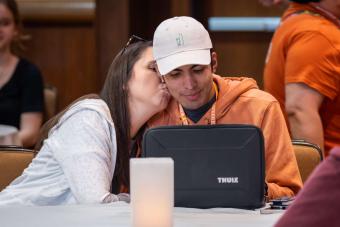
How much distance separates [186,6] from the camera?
17.3ft

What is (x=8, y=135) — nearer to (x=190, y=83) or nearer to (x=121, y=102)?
(x=121, y=102)

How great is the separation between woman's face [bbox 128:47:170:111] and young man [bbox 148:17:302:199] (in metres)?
0.09

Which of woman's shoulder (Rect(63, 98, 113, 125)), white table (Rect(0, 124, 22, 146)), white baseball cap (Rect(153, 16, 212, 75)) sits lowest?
white table (Rect(0, 124, 22, 146))

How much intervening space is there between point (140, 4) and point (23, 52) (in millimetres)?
803

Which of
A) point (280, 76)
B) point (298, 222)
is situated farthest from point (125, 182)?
point (298, 222)

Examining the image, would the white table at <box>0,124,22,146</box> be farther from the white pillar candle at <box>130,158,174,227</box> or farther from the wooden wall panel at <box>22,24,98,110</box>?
the white pillar candle at <box>130,158,174,227</box>

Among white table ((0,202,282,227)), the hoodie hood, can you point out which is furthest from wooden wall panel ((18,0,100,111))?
white table ((0,202,282,227))

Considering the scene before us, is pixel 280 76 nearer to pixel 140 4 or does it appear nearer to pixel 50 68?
pixel 140 4

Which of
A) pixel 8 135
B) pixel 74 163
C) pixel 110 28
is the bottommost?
pixel 8 135

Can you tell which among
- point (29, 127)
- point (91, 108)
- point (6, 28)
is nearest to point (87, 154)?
point (91, 108)

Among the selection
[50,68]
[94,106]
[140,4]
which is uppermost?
[94,106]

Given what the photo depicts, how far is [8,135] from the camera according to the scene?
3.83 meters

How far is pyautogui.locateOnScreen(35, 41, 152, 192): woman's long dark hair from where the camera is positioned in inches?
107

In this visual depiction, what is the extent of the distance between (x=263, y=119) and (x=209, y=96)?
7.5 inches
